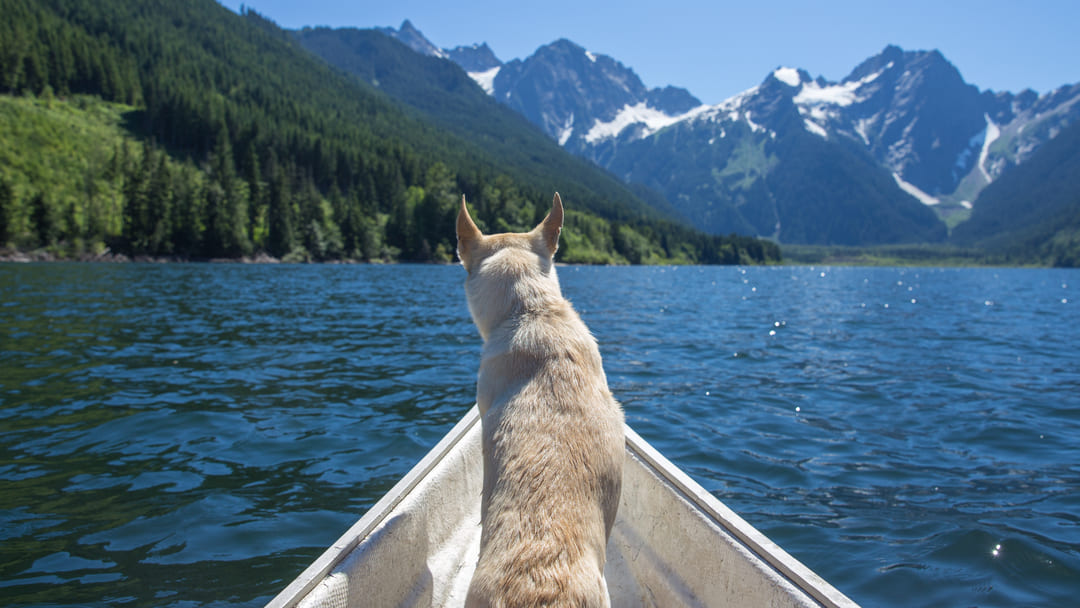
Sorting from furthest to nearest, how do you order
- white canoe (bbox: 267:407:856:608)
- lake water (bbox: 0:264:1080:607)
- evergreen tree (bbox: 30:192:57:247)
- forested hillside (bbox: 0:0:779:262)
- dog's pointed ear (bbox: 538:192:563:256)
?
forested hillside (bbox: 0:0:779:262) < evergreen tree (bbox: 30:192:57:247) < lake water (bbox: 0:264:1080:607) < dog's pointed ear (bbox: 538:192:563:256) < white canoe (bbox: 267:407:856:608)

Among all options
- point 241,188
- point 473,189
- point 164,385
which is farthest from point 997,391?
point 473,189

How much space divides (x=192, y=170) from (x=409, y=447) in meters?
125

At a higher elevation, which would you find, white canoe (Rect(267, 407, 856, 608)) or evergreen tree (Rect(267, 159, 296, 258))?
evergreen tree (Rect(267, 159, 296, 258))

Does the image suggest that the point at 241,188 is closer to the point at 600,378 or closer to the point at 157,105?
the point at 157,105

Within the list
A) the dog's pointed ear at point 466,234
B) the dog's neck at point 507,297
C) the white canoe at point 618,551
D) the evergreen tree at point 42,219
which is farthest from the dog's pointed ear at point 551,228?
the evergreen tree at point 42,219

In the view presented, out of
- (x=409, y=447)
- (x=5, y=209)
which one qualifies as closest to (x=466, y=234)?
(x=409, y=447)

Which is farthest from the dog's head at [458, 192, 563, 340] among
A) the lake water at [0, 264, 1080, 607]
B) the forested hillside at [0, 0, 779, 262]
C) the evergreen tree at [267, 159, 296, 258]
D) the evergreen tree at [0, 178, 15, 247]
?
the evergreen tree at [267, 159, 296, 258]

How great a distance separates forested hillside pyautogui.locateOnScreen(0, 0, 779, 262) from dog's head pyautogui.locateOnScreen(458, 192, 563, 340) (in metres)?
84.6

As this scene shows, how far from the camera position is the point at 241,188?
105125mm

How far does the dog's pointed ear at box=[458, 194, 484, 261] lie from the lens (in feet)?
14.3

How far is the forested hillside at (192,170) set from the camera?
81938 millimetres

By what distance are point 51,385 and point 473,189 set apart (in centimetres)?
13111

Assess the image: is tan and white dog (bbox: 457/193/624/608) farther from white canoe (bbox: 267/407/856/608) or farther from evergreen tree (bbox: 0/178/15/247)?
evergreen tree (bbox: 0/178/15/247)

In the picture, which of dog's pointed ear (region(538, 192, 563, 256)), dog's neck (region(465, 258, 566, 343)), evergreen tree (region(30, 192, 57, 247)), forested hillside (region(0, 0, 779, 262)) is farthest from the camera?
forested hillside (region(0, 0, 779, 262))
